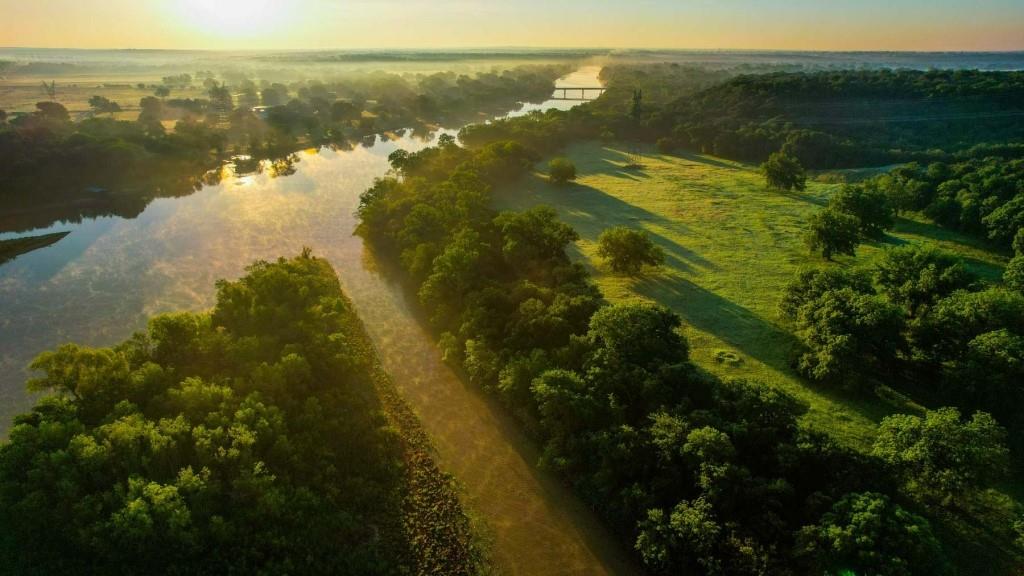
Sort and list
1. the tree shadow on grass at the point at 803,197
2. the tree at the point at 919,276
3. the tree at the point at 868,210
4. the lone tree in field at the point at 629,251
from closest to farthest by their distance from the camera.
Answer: the tree at the point at 919,276 < the lone tree in field at the point at 629,251 < the tree at the point at 868,210 < the tree shadow on grass at the point at 803,197

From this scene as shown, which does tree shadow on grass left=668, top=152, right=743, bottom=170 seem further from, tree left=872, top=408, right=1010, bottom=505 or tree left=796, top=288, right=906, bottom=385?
tree left=872, top=408, right=1010, bottom=505

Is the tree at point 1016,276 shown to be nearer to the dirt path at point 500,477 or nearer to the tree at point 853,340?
the tree at point 853,340

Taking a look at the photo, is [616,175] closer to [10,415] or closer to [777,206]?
[777,206]

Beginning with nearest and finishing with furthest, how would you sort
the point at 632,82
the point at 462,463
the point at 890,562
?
the point at 890,562
the point at 462,463
the point at 632,82

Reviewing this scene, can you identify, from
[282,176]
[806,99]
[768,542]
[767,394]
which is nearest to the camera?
[768,542]

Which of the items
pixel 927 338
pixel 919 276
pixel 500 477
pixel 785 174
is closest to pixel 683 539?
pixel 500 477

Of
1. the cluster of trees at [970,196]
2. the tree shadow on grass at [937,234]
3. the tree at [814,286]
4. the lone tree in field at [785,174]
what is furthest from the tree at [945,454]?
the lone tree in field at [785,174]

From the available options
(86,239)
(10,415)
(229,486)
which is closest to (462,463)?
(229,486)
